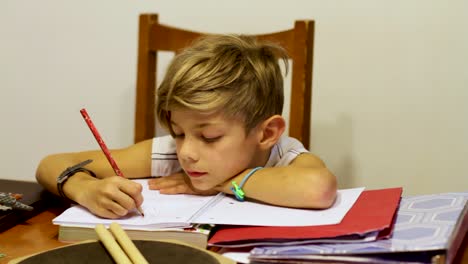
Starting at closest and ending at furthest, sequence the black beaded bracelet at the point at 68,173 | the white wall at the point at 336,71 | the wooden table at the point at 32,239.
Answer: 1. the wooden table at the point at 32,239
2. the black beaded bracelet at the point at 68,173
3. the white wall at the point at 336,71

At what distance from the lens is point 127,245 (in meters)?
0.72

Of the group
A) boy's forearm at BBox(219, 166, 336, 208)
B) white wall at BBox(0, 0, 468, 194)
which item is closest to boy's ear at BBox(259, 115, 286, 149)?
boy's forearm at BBox(219, 166, 336, 208)

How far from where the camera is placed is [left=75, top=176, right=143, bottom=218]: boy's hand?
0.86 metres

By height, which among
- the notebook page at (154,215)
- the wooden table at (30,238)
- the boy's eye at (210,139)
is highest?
the boy's eye at (210,139)

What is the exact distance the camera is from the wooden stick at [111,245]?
2.27 ft

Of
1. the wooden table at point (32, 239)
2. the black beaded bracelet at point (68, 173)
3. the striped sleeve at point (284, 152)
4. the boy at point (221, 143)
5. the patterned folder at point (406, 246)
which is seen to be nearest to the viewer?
the patterned folder at point (406, 246)

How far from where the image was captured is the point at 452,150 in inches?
58.2

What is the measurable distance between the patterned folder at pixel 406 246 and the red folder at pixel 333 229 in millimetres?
16

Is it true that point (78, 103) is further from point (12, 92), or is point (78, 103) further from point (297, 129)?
point (297, 129)

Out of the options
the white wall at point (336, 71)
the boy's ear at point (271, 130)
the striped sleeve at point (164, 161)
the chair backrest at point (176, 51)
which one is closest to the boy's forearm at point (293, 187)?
the boy's ear at point (271, 130)

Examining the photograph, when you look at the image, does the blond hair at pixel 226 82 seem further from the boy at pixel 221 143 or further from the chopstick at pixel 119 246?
the chopstick at pixel 119 246

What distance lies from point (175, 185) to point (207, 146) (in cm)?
10

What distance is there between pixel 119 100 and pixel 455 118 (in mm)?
884

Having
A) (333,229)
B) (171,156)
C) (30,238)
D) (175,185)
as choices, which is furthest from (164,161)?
(333,229)
